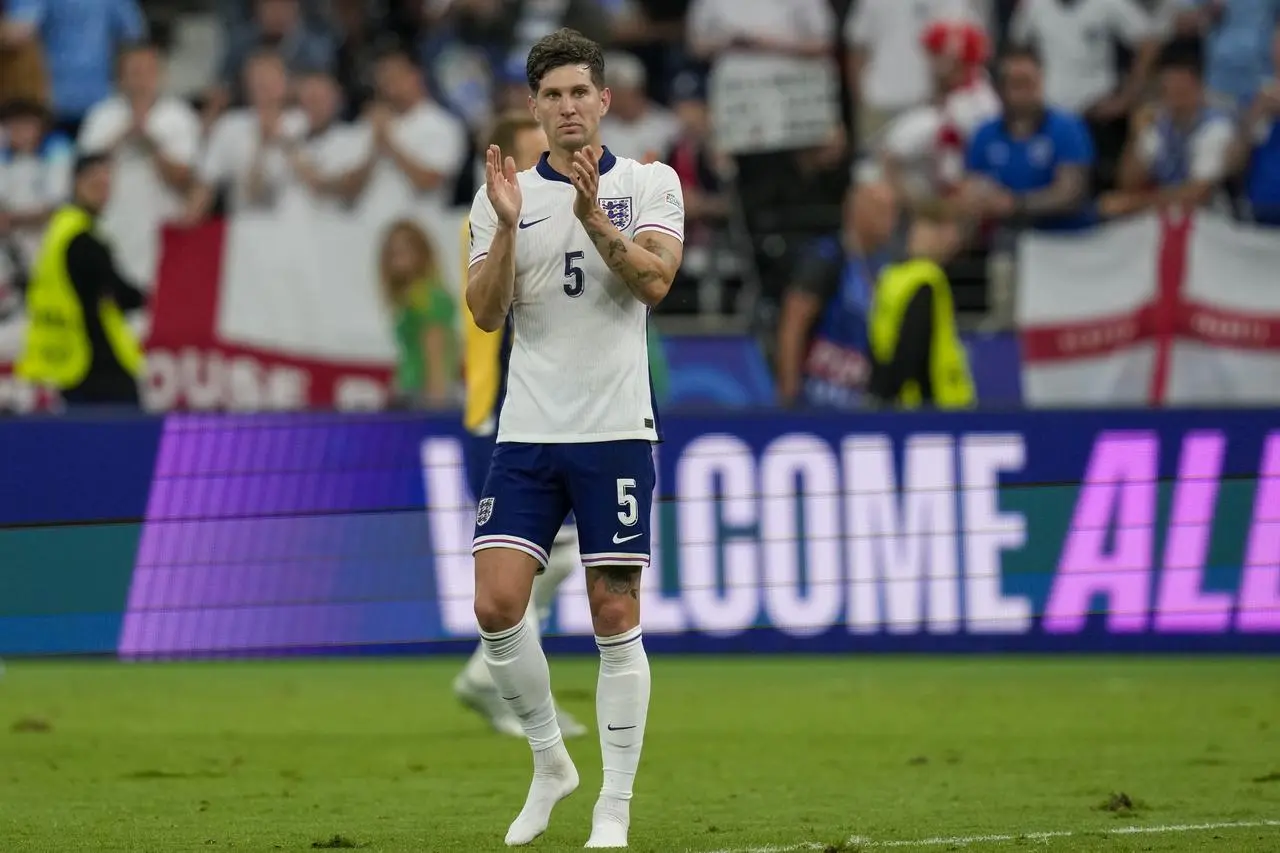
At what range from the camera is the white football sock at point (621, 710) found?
7195 mm

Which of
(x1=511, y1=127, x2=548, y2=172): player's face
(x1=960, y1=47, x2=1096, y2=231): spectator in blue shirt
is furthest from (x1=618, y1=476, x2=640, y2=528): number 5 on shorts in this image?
(x1=960, y1=47, x2=1096, y2=231): spectator in blue shirt

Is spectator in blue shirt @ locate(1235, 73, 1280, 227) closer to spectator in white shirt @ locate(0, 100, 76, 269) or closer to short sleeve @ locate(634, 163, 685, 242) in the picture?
spectator in white shirt @ locate(0, 100, 76, 269)

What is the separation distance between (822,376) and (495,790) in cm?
783

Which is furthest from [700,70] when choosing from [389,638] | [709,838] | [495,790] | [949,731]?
[709,838]

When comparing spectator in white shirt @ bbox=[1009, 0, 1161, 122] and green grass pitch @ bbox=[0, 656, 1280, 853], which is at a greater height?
spectator in white shirt @ bbox=[1009, 0, 1161, 122]

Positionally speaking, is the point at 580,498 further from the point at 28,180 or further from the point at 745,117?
the point at 28,180

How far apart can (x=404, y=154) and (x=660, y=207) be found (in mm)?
11110

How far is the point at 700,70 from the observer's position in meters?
19.1

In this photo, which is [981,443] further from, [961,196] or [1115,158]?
[1115,158]

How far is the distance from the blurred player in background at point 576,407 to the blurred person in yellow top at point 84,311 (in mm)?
8874

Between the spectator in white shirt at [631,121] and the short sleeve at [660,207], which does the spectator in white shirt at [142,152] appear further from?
the short sleeve at [660,207]

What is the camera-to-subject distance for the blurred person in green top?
50.9 ft

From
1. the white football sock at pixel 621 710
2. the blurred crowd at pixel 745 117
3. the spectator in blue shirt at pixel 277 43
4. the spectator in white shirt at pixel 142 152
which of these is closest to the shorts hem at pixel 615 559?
the white football sock at pixel 621 710

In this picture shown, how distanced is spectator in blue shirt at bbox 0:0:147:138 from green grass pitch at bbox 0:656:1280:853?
6.77m
